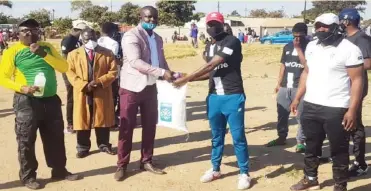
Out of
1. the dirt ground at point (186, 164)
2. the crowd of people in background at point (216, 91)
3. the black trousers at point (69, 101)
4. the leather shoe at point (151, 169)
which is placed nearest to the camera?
the crowd of people in background at point (216, 91)

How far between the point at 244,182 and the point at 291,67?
2.23 metres

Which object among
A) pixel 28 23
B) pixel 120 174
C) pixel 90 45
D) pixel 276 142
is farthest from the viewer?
pixel 276 142

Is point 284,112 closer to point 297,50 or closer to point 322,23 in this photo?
point 297,50

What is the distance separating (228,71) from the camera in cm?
510

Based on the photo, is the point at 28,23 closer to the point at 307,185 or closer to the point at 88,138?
the point at 88,138

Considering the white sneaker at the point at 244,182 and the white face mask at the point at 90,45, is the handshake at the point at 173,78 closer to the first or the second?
the white sneaker at the point at 244,182

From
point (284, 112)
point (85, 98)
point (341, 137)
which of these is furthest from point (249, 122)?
point (341, 137)

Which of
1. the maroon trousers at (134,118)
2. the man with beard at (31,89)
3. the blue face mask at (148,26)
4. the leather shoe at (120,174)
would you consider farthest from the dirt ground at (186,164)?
the blue face mask at (148,26)

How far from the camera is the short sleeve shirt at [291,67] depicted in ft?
21.5

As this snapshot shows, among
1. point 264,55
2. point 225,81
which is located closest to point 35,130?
point 225,81

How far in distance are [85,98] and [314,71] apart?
3275mm

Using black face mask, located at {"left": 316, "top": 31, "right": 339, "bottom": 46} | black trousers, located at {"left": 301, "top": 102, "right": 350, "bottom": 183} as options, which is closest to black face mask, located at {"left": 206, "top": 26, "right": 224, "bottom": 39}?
black face mask, located at {"left": 316, "top": 31, "right": 339, "bottom": 46}

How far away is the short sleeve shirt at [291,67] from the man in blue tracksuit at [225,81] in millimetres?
1707

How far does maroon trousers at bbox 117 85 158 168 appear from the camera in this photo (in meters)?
5.50
